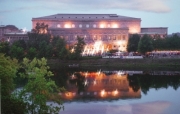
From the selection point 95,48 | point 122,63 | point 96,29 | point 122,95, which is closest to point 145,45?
point 122,63

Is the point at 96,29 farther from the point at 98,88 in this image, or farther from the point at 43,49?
the point at 98,88

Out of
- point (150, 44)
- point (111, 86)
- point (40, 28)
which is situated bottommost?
point (111, 86)

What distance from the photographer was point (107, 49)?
54.3 meters

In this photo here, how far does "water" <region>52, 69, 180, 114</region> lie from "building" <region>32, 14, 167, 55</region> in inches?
940

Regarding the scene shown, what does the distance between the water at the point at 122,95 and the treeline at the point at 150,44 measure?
1454 cm

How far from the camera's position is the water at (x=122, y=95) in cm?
1705

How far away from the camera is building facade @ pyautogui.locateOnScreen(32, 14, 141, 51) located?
2156 inches

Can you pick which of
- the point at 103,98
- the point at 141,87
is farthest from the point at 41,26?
the point at 103,98

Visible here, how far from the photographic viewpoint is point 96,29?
180 ft

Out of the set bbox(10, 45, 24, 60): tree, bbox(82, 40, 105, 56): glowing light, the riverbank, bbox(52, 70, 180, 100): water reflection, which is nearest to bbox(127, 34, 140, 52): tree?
bbox(82, 40, 105, 56): glowing light

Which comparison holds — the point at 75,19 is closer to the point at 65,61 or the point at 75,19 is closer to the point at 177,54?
the point at 65,61

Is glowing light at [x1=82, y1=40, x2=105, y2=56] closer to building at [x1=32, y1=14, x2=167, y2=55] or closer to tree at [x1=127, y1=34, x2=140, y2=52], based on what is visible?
building at [x1=32, y1=14, x2=167, y2=55]

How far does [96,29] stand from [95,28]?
295 mm

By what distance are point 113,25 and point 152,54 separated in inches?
558
